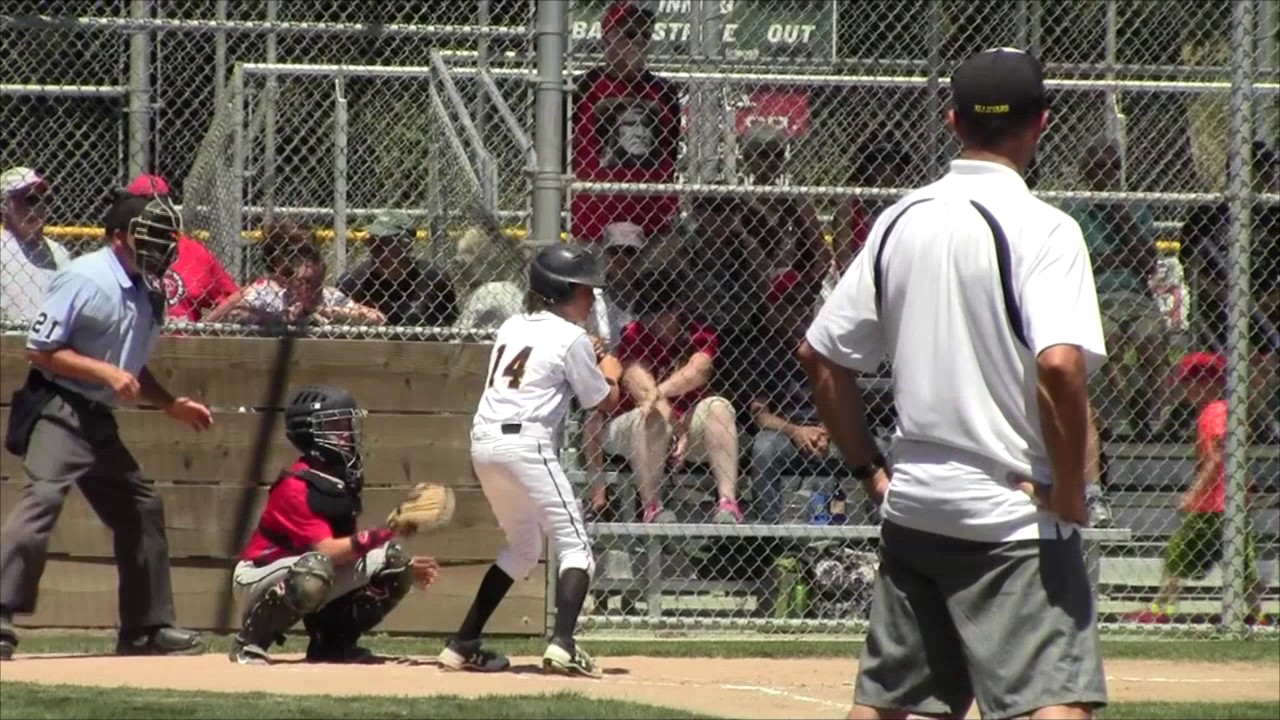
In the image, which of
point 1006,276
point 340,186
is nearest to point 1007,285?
point 1006,276

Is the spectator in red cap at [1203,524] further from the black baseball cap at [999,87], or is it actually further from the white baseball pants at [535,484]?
the black baseball cap at [999,87]

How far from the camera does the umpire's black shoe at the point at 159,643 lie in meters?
8.42

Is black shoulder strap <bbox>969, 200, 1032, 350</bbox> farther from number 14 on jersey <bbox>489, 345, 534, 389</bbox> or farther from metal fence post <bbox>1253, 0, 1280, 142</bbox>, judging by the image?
metal fence post <bbox>1253, 0, 1280, 142</bbox>

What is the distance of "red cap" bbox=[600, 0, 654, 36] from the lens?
950 centimetres

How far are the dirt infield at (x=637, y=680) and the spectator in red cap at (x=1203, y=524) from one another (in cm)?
128

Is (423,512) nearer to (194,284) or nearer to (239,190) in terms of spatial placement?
(194,284)

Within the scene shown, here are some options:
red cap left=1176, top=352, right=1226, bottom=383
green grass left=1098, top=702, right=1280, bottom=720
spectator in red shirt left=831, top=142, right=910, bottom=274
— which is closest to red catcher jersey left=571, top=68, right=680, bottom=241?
spectator in red shirt left=831, top=142, right=910, bottom=274

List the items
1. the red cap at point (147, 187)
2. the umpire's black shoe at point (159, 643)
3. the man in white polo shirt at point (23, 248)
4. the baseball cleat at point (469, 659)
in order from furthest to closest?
the man in white polo shirt at point (23, 248) → the umpire's black shoe at point (159, 643) → the red cap at point (147, 187) → the baseball cleat at point (469, 659)

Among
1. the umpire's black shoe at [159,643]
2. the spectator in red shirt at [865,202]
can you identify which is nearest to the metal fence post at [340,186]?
Result: the umpire's black shoe at [159,643]

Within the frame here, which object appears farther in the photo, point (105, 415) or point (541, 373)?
point (105, 415)

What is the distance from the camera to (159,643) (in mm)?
8438

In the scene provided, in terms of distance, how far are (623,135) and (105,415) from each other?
9.37 feet

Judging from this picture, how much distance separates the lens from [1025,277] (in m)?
3.95

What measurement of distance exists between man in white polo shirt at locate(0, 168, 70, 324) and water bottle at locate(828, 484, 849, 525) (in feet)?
12.8
